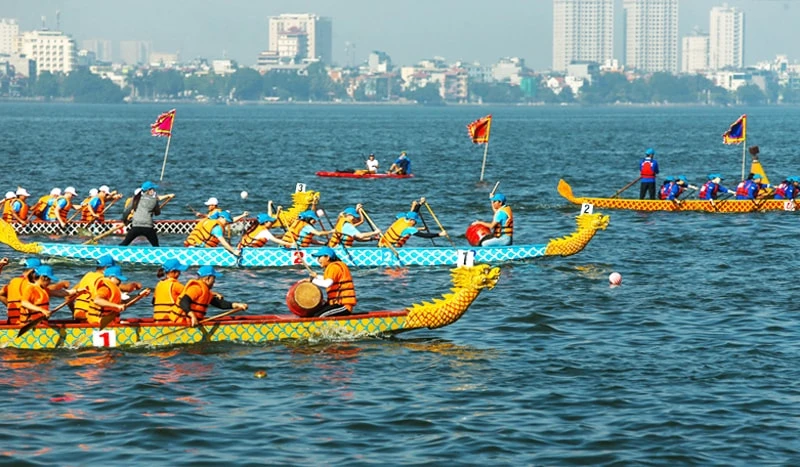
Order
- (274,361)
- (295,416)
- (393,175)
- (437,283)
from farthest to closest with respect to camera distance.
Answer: (393,175) < (437,283) < (274,361) < (295,416)

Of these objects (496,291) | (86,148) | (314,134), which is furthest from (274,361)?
(314,134)

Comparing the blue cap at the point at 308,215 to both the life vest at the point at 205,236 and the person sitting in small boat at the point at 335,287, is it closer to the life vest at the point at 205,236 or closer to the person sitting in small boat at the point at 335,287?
the life vest at the point at 205,236

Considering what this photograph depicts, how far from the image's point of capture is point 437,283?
108 ft

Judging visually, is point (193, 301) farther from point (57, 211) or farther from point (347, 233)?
point (57, 211)

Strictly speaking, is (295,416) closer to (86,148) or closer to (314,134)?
(86,148)

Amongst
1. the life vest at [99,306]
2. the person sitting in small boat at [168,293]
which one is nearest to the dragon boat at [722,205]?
the person sitting in small boat at [168,293]

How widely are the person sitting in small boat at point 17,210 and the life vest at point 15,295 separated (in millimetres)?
16319

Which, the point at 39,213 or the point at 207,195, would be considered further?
the point at 207,195

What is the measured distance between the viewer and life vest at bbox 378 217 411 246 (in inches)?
1352

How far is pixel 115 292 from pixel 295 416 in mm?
5325

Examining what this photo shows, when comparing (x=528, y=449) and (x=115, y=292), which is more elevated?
(x=115, y=292)

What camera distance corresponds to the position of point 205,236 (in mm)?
34219

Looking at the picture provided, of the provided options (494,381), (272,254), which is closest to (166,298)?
(494,381)

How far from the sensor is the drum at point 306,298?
24391mm
